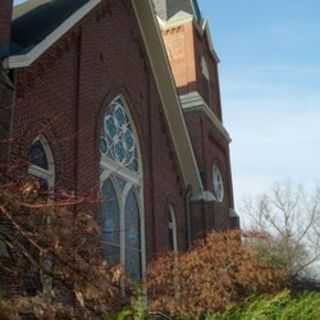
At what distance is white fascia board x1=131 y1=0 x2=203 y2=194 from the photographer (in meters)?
17.4

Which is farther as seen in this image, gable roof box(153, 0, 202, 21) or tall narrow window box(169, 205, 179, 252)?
gable roof box(153, 0, 202, 21)

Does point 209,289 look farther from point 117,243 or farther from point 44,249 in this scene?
point 44,249

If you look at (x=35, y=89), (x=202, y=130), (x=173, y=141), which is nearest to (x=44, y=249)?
(x=35, y=89)

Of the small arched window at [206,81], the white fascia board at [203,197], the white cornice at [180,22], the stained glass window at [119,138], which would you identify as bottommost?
the white fascia board at [203,197]

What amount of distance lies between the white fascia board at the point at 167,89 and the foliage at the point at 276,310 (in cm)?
894

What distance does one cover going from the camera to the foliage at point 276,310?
802cm

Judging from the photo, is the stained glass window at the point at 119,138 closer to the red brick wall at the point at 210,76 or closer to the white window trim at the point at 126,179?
the white window trim at the point at 126,179

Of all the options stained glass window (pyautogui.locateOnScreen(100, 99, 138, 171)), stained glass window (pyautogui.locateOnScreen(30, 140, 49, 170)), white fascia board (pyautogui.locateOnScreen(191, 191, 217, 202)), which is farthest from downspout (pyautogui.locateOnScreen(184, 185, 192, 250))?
stained glass window (pyautogui.locateOnScreen(30, 140, 49, 170))

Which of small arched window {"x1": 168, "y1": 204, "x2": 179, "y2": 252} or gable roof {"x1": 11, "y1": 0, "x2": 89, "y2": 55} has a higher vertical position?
gable roof {"x1": 11, "y1": 0, "x2": 89, "y2": 55}

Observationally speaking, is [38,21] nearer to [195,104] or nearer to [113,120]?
[113,120]

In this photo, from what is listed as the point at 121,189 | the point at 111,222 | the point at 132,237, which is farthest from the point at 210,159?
the point at 111,222

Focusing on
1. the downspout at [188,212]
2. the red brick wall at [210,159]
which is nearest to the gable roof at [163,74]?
the downspout at [188,212]

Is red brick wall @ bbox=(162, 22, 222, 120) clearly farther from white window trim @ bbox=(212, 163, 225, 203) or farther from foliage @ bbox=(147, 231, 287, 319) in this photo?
foliage @ bbox=(147, 231, 287, 319)

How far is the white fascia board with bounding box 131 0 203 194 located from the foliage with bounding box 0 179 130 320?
40.5 ft
